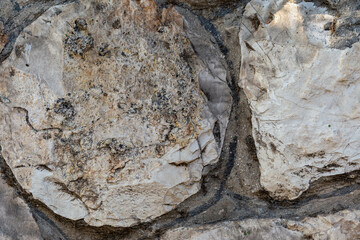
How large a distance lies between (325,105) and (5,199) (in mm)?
1334

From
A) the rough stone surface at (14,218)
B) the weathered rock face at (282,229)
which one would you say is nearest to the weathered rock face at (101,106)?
the rough stone surface at (14,218)

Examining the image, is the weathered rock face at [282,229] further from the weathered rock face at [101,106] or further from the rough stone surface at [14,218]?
the rough stone surface at [14,218]

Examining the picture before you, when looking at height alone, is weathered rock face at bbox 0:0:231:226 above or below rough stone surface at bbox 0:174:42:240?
above

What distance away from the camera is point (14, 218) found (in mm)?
1570

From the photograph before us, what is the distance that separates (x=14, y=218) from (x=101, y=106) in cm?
60

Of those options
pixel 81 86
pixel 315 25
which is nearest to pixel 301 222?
pixel 315 25

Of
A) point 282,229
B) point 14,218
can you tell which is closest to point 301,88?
point 282,229

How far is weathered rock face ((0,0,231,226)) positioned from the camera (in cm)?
146

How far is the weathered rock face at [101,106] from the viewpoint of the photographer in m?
1.46

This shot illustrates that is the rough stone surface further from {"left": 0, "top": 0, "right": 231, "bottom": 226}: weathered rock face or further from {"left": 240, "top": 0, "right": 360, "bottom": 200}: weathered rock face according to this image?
{"left": 240, "top": 0, "right": 360, "bottom": 200}: weathered rock face

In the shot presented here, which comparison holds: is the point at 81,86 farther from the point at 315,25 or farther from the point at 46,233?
the point at 315,25

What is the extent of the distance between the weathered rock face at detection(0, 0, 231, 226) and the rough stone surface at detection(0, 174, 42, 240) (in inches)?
3.8

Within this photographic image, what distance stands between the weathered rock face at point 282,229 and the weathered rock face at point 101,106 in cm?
24

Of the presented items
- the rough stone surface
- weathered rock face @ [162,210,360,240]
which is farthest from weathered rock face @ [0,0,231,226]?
weathered rock face @ [162,210,360,240]
